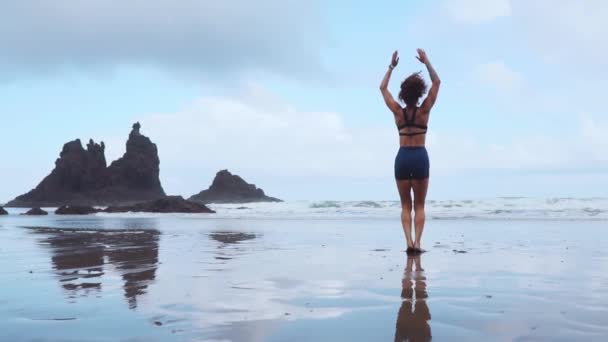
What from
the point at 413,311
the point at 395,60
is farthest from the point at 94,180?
the point at 413,311

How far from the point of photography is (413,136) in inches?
225

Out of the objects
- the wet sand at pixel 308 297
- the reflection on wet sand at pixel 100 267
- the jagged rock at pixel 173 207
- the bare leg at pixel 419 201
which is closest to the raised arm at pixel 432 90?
the bare leg at pixel 419 201

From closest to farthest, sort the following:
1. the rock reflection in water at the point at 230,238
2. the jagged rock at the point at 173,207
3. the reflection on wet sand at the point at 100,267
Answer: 1. the reflection on wet sand at the point at 100,267
2. the rock reflection in water at the point at 230,238
3. the jagged rock at the point at 173,207

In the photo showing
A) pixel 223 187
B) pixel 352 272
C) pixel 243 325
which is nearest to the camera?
pixel 243 325

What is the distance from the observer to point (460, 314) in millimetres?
2486

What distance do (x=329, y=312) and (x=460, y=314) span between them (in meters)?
0.64

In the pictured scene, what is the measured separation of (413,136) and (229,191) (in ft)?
227

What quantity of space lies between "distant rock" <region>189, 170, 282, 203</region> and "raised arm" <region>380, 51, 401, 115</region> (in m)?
66.3

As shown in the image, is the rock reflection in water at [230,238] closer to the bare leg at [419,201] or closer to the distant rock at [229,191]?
the bare leg at [419,201]

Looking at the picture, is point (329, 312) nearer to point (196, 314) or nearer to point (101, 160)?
point (196, 314)

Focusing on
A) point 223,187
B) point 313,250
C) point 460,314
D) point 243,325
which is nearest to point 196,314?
point 243,325

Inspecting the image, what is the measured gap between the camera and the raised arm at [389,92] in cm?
Answer: 577

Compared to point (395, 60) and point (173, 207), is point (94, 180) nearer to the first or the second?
point (173, 207)

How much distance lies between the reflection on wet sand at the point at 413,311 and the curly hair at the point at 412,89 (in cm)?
237
